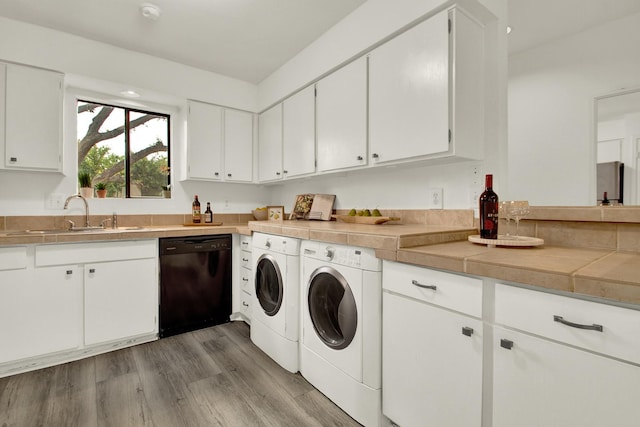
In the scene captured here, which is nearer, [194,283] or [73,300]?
[73,300]

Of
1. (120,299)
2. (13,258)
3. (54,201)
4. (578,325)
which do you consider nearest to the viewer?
(578,325)

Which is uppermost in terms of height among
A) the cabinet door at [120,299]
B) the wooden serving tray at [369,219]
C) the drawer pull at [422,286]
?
the wooden serving tray at [369,219]

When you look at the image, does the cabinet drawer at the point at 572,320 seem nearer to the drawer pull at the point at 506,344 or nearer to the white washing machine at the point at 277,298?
the drawer pull at the point at 506,344

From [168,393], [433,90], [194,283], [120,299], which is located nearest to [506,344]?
[433,90]

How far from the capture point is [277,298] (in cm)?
223

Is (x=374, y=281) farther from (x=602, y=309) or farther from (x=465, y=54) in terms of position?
(x=465, y=54)

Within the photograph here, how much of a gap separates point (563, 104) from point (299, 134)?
215 cm

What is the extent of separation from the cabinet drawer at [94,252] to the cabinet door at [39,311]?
0.07m

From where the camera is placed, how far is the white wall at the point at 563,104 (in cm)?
212

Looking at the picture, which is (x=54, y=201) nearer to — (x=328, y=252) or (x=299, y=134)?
(x=299, y=134)

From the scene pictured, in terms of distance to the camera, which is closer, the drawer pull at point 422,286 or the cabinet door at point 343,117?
the drawer pull at point 422,286

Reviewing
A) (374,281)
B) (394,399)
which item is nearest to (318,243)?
(374,281)

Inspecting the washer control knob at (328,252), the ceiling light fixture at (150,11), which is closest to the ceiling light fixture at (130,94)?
the ceiling light fixture at (150,11)

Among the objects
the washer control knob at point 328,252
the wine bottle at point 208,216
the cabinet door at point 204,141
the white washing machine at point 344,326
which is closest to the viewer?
the white washing machine at point 344,326
